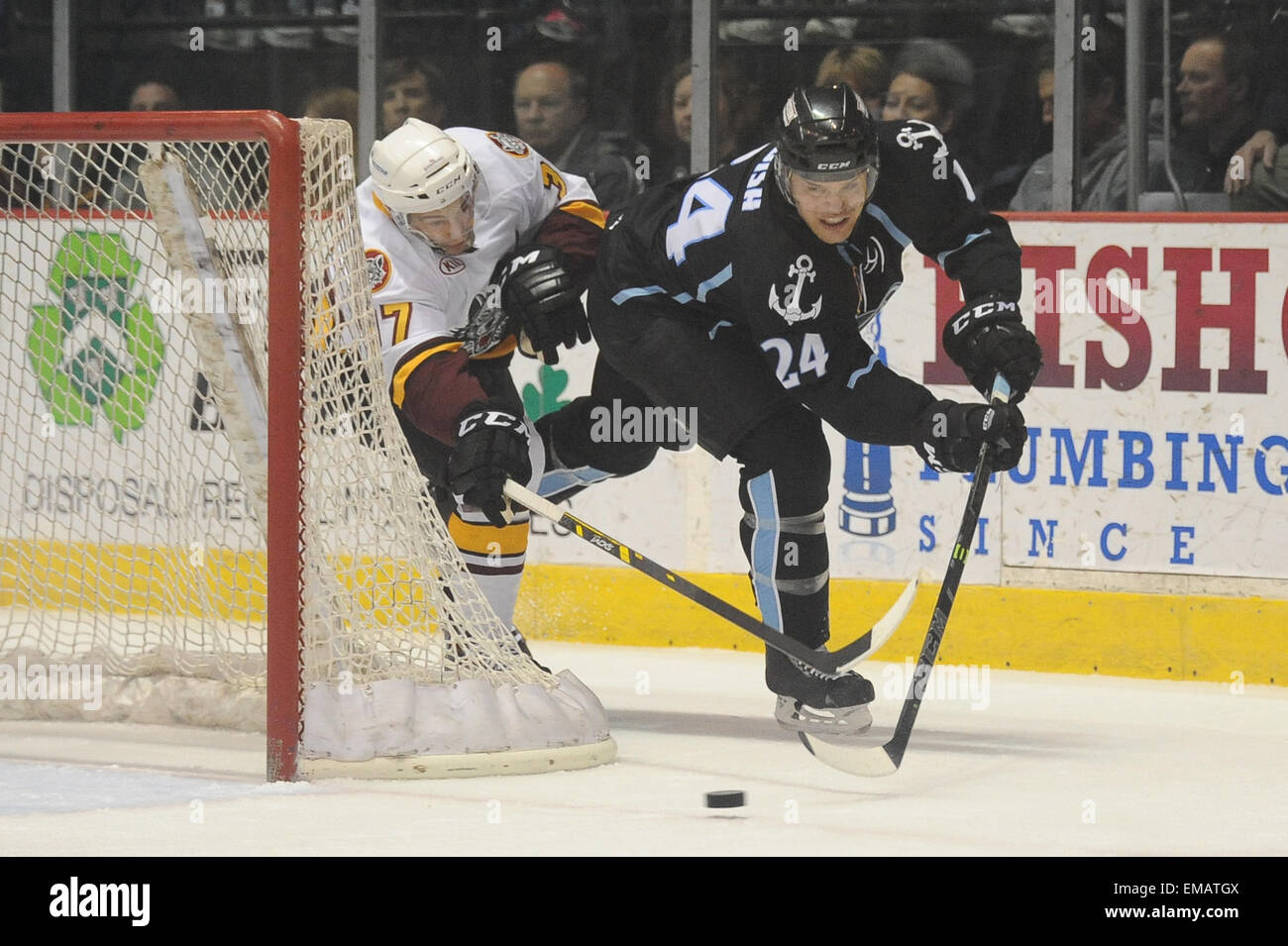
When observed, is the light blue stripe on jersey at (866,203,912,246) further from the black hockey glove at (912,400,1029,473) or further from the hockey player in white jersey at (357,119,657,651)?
the hockey player in white jersey at (357,119,657,651)

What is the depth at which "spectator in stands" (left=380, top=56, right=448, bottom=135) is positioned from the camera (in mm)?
6828

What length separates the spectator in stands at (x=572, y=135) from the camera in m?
6.60

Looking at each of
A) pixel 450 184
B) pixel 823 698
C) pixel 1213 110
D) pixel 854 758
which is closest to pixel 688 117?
pixel 1213 110

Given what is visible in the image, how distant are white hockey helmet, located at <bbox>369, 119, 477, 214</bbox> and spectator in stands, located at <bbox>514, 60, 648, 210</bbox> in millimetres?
2174

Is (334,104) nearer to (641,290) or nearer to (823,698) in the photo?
(641,290)

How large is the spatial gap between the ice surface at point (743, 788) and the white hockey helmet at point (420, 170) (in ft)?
3.78

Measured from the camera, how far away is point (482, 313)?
4.61 metres

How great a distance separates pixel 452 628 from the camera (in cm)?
426

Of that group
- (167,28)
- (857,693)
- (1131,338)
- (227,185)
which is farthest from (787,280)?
(167,28)

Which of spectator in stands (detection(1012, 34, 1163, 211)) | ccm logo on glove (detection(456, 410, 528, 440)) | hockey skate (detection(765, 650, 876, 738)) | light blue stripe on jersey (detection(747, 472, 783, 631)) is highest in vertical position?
spectator in stands (detection(1012, 34, 1163, 211))

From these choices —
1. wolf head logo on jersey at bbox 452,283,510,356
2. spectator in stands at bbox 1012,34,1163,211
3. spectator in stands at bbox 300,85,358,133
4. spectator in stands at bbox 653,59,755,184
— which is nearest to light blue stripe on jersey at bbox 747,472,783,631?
wolf head logo on jersey at bbox 452,283,510,356

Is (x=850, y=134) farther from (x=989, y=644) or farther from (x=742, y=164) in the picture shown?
(x=989, y=644)

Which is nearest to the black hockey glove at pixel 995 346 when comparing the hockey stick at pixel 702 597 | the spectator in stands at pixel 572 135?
the hockey stick at pixel 702 597
